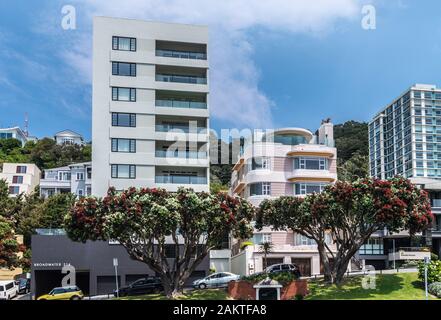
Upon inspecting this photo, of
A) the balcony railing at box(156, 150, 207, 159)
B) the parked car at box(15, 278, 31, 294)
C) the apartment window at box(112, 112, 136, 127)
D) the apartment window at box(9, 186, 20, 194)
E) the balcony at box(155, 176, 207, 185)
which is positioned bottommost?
the parked car at box(15, 278, 31, 294)

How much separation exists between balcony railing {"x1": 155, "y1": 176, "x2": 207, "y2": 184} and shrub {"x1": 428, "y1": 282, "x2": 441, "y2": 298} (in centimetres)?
1698

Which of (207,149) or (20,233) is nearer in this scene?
(207,149)

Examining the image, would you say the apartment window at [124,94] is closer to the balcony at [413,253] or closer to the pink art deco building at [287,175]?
the pink art deco building at [287,175]

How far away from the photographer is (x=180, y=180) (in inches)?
1592

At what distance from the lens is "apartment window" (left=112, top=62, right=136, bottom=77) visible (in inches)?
1631

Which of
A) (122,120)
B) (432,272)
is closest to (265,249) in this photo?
(432,272)

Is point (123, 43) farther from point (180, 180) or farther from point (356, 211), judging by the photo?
point (356, 211)

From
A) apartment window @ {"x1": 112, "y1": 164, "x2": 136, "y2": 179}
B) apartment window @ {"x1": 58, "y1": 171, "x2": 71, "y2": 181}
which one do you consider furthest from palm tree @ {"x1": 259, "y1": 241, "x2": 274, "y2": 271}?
apartment window @ {"x1": 58, "y1": 171, "x2": 71, "y2": 181}

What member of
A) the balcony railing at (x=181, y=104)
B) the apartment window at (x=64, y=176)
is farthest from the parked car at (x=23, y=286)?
the apartment window at (x=64, y=176)

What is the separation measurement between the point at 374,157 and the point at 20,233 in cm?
6917

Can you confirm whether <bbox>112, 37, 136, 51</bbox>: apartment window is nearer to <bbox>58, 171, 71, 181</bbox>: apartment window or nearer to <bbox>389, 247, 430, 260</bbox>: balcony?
<bbox>389, 247, 430, 260</bbox>: balcony
